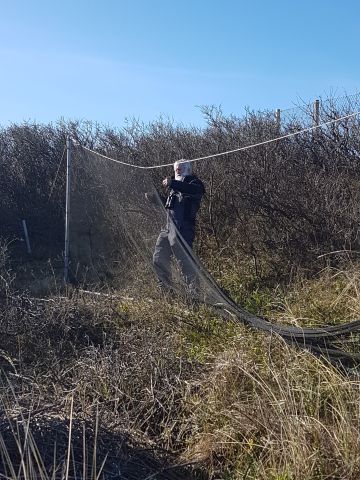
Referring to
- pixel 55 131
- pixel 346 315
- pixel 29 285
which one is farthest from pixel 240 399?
pixel 55 131

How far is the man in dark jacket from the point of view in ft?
23.5

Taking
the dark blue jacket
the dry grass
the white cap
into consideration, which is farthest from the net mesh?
the dry grass

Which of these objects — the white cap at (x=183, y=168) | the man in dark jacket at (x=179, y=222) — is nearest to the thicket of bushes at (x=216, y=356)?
the man in dark jacket at (x=179, y=222)

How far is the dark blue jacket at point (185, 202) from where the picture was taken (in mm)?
7785

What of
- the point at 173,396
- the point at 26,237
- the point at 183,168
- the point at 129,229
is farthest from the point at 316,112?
the point at 173,396

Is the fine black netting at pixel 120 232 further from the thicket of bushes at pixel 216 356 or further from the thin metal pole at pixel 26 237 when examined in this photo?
the thin metal pole at pixel 26 237

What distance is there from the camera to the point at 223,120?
414 inches

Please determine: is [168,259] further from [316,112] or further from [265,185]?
[316,112]

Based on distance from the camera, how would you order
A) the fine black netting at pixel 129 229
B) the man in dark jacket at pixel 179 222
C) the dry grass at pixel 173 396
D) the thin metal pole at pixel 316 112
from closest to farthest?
the dry grass at pixel 173 396
the fine black netting at pixel 129 229
the man in dark jacket at pixel 179 222
the thin metal pole at pixel 316 112

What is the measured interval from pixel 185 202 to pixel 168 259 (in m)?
0.87

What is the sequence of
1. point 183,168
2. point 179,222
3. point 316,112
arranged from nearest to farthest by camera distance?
point 179,222 < point 183,168 < point 316,112

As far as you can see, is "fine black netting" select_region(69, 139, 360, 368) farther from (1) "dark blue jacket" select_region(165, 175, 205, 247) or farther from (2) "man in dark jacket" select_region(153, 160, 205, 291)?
(1) "dark blue jacket" select_region(165, 175, 205, 247)

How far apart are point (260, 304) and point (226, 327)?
0.91m

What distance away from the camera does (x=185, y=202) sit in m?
7.83
